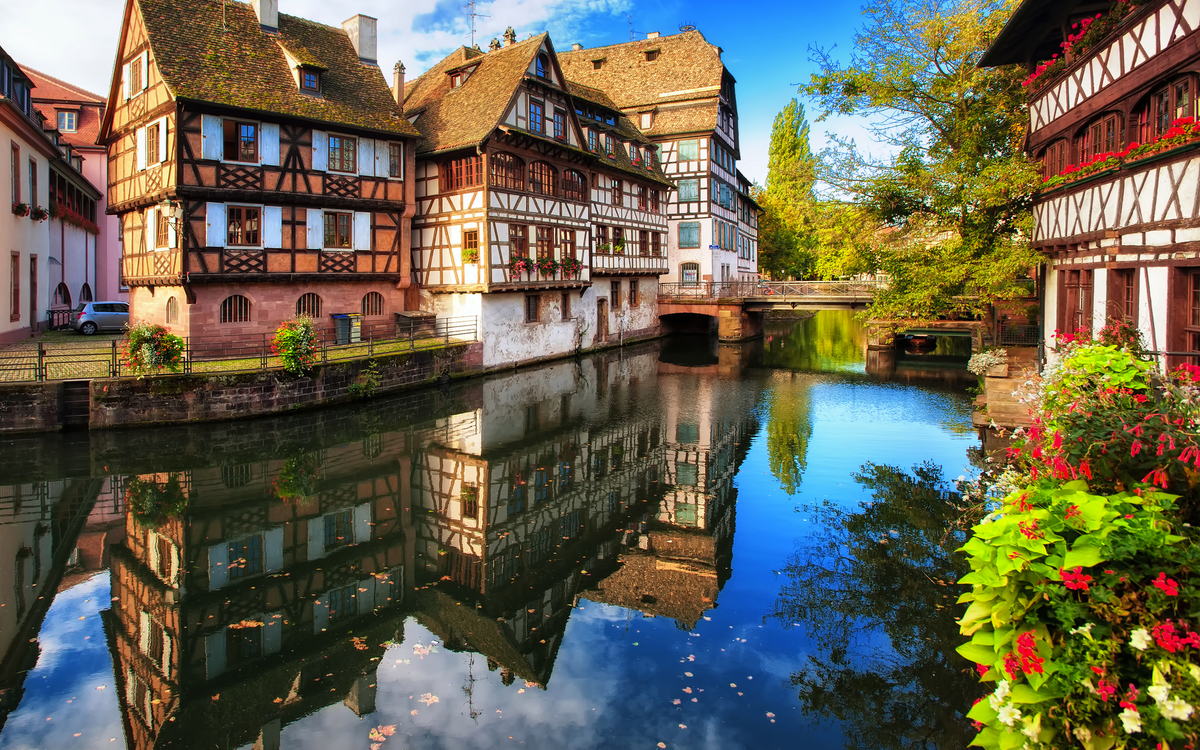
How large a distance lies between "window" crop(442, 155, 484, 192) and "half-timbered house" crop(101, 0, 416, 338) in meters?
1.71

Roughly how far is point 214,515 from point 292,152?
14911 millimetres


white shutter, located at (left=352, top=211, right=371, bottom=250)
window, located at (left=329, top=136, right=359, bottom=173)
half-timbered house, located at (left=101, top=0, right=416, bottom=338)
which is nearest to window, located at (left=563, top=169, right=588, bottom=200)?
half-timbered house, located at (left=101, top=0, right=416, bottom=338)

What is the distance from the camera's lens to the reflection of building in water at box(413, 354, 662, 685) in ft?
29.4

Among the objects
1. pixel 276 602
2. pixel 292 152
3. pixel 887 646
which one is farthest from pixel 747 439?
pixel 292 152

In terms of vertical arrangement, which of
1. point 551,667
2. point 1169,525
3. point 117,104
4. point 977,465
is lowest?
point 551,667

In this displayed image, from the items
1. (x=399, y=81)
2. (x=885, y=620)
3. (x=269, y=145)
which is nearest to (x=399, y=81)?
(x=399, y=81)

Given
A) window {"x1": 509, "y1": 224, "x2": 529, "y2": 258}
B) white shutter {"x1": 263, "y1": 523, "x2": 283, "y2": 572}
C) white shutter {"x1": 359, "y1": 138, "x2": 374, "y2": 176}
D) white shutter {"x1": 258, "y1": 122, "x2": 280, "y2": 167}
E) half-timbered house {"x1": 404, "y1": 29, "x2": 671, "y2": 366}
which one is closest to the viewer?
white shutter {"x1": 263, "y1": 523, "x2": 283, "y2": 572}

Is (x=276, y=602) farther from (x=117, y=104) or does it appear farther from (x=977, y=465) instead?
(x=117, y=104)

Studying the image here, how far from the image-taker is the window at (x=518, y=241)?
28545 millimetres

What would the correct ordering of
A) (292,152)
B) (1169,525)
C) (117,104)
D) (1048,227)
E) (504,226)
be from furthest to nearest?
1. (504,226)
2. (117,104)
3. (292,152)
4. (1048,227)
5. (1169,525)

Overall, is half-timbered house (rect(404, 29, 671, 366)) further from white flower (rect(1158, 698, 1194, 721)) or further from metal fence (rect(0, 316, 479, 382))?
A: white flower (rect(1158, 698, 1194, 721))

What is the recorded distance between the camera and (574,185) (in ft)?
107

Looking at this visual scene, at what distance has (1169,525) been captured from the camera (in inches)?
159

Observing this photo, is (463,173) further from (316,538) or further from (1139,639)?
(1139,639)
